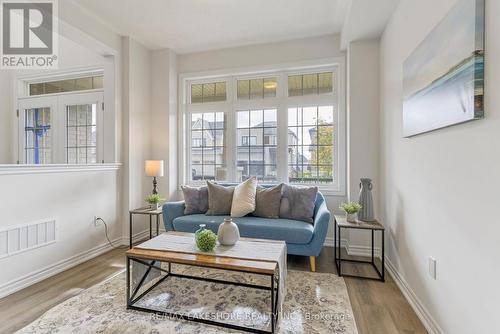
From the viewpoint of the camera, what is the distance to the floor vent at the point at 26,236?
2.12m

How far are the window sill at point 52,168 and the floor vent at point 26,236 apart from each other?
0.49m

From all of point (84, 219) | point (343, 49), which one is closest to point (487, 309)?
point (343, 49)

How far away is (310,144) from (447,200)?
2.17 meters

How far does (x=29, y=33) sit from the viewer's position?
2990 mm

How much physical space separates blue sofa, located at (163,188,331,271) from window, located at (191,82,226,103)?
1952mm

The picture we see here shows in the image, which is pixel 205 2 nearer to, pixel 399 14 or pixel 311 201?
pixel 399 14

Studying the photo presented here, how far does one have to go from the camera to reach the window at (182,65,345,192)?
352cm

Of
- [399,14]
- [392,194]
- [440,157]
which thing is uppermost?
[399,14]

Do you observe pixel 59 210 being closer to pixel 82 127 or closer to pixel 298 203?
pixel 82 127

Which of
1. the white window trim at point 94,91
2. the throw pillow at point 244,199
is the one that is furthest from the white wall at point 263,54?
the throw pillow at point 244,199

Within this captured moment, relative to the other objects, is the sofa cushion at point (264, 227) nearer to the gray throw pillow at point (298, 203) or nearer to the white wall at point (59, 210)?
the gray throw pillow at point (298, 203)

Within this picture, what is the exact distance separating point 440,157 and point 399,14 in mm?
1546

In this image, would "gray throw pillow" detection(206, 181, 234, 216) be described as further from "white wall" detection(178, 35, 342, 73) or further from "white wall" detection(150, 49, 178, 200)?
"white wall" detection(178, 35, 342, 73)

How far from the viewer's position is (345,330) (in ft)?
5.46
